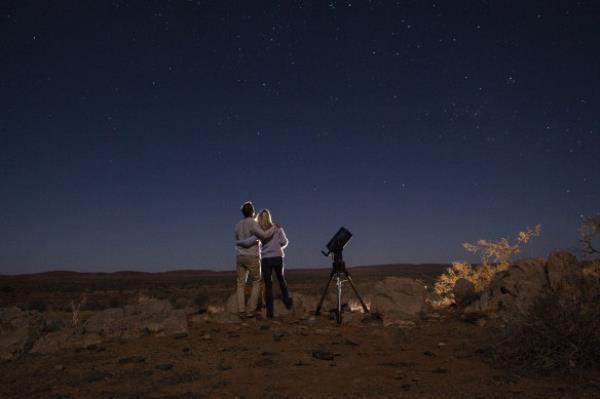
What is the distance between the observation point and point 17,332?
827 cm

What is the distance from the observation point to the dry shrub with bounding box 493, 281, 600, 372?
5.36m

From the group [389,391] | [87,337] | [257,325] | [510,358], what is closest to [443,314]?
[257,325]

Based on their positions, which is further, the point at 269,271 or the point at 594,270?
the point at 269,271

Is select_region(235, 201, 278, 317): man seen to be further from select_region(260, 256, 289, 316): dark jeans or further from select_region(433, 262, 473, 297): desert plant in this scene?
select_region(433, 262, 473, 297): desert plant

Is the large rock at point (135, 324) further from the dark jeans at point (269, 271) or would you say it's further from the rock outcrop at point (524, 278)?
the rock outcrop at point (524, 278)

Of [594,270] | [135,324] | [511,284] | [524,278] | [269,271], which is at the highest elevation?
[269,271]

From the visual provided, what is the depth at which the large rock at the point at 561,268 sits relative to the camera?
9.95m

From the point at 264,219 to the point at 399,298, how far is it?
3766 millimetres

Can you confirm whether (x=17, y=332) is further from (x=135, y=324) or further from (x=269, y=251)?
(x=269, y=251)

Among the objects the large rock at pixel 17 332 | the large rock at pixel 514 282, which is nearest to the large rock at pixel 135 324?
the large rock at pixel 17 332

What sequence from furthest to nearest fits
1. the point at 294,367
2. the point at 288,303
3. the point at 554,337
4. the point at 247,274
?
the point at 288,303, the point at 247,274, the point at 294,367, the point at 554,337

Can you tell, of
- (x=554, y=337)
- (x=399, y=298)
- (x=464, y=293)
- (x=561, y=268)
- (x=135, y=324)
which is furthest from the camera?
(x=464, y=293)

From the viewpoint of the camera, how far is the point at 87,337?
8.45 m

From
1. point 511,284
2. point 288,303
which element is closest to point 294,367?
point 288,303
